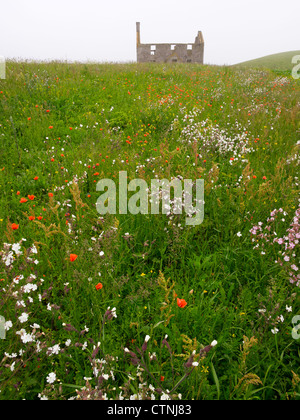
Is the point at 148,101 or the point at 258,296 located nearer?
the point at 258,296

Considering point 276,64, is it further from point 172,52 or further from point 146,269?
point 146,269

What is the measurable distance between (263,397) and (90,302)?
1.57 m

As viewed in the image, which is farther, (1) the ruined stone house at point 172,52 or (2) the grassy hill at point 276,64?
(1) the ruined stone house at point 172,52

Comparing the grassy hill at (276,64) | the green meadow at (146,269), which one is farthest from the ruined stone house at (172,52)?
the green meadow at (146,269)

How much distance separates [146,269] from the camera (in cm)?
287

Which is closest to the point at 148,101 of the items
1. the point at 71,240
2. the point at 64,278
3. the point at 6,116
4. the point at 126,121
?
the point at 126,121

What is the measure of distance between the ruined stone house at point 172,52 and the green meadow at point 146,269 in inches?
1054


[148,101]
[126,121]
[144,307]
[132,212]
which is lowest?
[144,307]

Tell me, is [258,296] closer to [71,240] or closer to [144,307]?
[144,307]

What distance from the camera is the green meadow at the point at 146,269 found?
188 centimetres

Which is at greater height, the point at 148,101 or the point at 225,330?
the point at 148,101

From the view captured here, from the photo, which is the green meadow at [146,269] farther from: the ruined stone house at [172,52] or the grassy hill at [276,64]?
the ruined stone house at [172,52]

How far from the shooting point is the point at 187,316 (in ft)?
7.45

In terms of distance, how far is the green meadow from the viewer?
6.18 feet
